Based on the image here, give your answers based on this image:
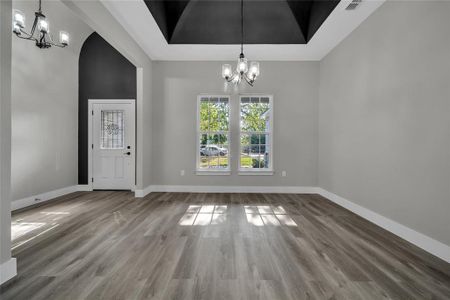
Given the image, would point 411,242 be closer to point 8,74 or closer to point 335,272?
point 335,272

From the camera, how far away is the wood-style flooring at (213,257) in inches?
75.5

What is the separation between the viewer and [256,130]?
5.95 meters

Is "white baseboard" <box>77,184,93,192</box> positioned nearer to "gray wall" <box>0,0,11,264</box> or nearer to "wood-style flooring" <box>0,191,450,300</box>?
"wood-style flooring" <box>0,191,450,300</box>

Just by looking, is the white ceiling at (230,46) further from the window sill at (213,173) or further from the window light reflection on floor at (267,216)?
the window light reflection on floor at (267,216)

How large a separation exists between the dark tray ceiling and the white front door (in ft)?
7.29

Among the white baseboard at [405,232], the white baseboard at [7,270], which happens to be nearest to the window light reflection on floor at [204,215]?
the white baseboard at [7,270]

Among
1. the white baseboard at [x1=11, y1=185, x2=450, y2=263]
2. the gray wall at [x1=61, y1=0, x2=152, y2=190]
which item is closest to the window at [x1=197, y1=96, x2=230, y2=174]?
the white baseboard at [x1=11, y1=185, x2=450, y2=263]

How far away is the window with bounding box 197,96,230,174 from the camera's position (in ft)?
19.5

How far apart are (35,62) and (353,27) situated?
5856 millimetres

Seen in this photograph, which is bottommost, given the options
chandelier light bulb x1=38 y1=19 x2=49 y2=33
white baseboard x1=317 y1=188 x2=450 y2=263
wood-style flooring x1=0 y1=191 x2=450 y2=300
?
wood-style flooring x1=0 y1=191 x2=450 y2=300

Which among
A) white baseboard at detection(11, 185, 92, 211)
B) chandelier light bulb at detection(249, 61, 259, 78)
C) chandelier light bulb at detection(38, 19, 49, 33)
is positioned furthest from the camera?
white baseboard at detection(11, 185, 92, 211)

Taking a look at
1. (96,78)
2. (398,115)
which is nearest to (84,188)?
(96,78)

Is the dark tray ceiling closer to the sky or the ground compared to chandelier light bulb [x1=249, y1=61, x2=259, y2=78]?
closer to the sky

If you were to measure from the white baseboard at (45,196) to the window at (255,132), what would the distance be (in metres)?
3.89
